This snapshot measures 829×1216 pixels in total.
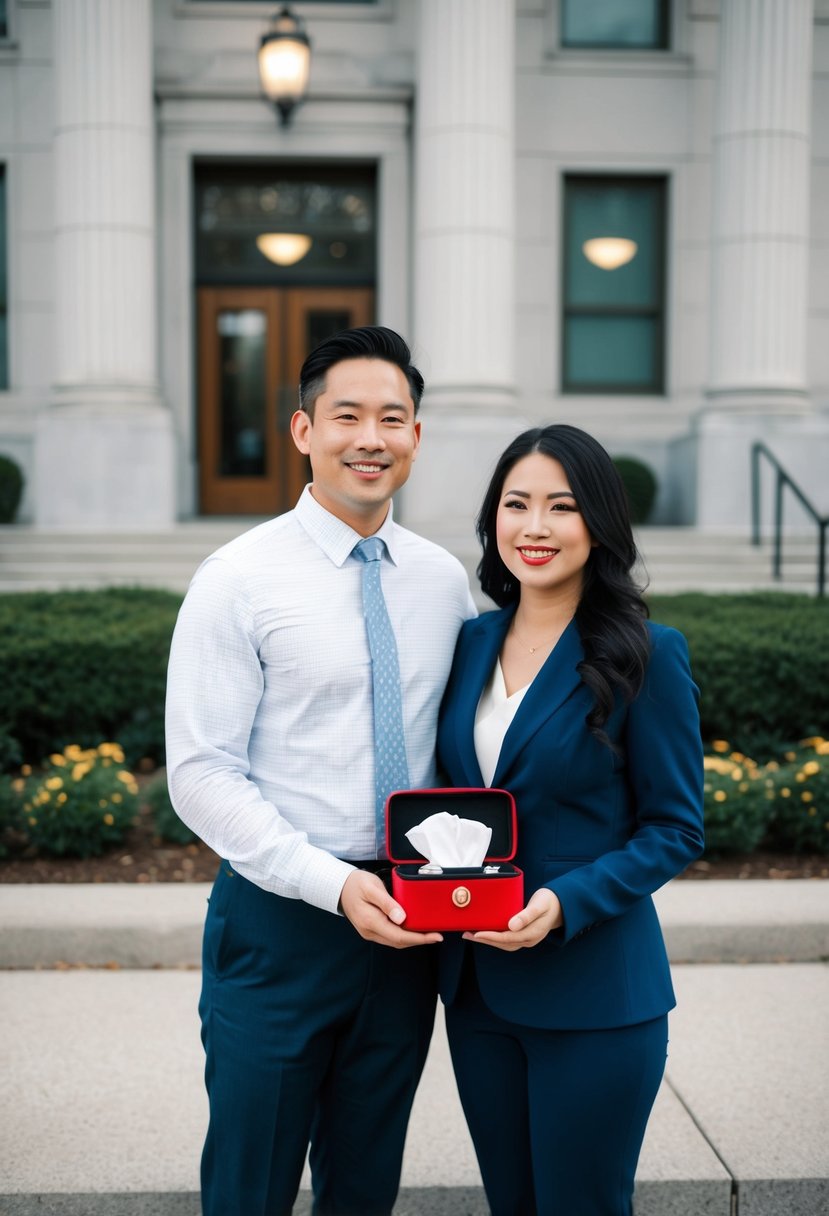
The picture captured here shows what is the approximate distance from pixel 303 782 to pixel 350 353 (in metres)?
0.87

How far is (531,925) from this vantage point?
6.94ft

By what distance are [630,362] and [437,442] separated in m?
3.84

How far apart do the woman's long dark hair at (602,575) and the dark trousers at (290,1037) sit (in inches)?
27.1

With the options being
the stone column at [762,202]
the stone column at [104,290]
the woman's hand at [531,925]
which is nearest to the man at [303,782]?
the woman's hand at [531,925]

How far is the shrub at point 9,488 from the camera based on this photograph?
12.6 meters

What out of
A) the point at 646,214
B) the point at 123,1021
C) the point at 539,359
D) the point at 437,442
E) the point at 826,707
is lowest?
the point at 123,1021

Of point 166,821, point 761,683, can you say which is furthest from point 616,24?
point 166,821

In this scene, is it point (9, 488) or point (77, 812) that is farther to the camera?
point (9, 488)

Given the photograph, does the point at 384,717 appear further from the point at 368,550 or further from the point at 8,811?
the point at 8,811

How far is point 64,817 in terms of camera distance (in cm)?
548

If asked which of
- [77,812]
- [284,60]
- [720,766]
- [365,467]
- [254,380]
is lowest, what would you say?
[77,812]

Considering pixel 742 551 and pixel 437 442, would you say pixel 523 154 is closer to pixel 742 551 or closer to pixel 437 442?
pixel 437 442

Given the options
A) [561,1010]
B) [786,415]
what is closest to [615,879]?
[561,1010]

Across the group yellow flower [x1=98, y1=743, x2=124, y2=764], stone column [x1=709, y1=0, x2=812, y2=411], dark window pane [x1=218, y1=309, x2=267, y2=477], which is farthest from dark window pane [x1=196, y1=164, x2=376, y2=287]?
yellow flower [x1=98, y1=743, x2=124, y2=764]
